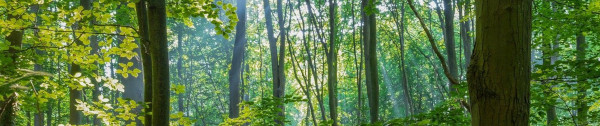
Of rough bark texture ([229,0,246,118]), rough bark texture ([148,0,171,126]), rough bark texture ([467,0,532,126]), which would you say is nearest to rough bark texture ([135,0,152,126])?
rough bark texture ([148,0,171,126])

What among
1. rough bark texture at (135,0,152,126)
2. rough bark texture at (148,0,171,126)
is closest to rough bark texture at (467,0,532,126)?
rough bark texture at (148,0,171,126)

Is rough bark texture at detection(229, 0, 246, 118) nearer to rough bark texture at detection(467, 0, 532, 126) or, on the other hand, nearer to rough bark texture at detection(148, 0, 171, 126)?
rough bark texture at detection(148, 0, 171, 126)

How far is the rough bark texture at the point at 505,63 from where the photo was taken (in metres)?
1.65

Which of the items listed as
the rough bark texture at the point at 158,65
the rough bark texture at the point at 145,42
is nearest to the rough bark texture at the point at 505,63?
the rough bark texture at the point at 158,65

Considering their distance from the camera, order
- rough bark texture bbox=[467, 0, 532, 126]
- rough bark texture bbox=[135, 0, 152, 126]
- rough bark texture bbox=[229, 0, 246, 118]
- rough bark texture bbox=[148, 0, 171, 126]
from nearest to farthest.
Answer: rough bark texture bbox=[467, 0, 532, 126] < rough bark texture bbox=[148, 0, 171, 126] < rough bark texture bbox=[135, 0, 152, 126] < rough bark texture bbox=[229, 0, 246, 118]

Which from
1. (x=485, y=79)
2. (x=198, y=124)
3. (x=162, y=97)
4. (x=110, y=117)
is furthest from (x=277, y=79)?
(x=198, y=124)

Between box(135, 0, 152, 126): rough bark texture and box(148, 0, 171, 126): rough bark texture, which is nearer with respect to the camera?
box(148, 0, 171, 126): rough bark texture

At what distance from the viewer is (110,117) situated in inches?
157

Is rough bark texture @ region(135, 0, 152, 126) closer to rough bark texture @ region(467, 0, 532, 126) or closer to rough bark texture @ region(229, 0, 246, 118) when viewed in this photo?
rough bark texture @ region(467, 0, 532, 126)

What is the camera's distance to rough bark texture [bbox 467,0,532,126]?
165cm

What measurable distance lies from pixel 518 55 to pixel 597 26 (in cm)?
467

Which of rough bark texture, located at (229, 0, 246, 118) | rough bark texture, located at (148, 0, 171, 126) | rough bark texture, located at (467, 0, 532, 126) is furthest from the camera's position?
rough bark texture, located at (229, 0, 246, 118)

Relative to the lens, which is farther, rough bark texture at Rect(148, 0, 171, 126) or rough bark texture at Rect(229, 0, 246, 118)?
rough bark texture at Rect(229, 0, 246, 118)

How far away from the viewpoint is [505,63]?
165cm
